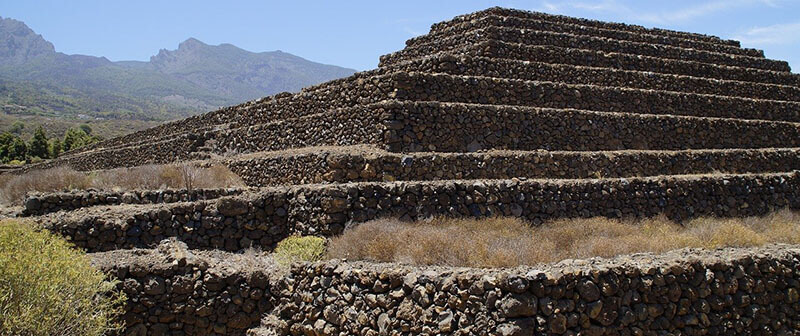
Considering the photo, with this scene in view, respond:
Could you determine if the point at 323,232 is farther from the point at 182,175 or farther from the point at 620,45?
the point at 620,45

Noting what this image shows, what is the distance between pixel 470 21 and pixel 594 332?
1792 centimetres

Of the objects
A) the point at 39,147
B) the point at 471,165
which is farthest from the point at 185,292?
the point at 39,147

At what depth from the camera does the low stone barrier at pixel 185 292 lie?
1044 cm

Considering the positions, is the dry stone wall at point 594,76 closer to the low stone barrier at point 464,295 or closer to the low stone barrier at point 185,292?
the low stone barrier at point 464,295

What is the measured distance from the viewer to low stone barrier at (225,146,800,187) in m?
15.1

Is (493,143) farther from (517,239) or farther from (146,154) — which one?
(146,154)

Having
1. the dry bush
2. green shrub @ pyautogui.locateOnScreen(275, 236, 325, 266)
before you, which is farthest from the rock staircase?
the dry bush

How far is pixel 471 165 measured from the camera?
52.4ft

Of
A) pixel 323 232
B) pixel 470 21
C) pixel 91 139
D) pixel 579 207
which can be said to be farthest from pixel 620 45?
pixel 91 139

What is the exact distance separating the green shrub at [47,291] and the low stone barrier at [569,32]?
17.4m

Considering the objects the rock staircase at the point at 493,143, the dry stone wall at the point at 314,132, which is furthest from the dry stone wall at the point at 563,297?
the dry stone wall at the point at 314,132

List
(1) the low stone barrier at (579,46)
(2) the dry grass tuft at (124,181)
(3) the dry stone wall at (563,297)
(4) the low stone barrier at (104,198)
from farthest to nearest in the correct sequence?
(1) the low stone barrier at (579,46), (2) the dry grass tuft at (124,181), (4) the low stone barrier at (104,198), (3) the dry stone wall at (563,297)

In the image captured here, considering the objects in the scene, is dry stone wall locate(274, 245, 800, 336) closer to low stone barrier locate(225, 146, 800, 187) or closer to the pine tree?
low stone barrier locate(225, 146, 800, 187)

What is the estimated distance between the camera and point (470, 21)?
24266 mm
